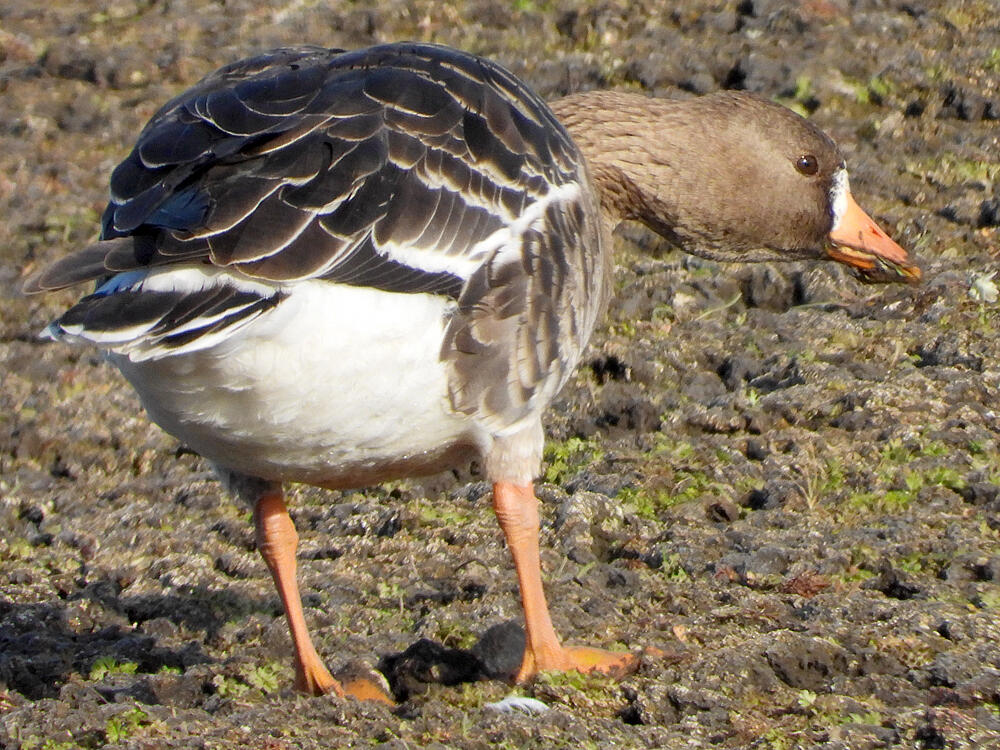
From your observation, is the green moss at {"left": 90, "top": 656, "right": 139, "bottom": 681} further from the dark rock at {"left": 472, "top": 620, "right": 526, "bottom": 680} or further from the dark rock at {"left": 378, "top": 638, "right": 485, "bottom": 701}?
the dark rock at {"left": 472, "top": 620, "right": 526, "bottom": 680}

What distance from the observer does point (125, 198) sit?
4617 millimetres

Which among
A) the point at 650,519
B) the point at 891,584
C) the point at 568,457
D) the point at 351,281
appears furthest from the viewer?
the point at 568,457

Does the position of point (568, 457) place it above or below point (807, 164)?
below

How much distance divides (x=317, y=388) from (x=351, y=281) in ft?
1.06

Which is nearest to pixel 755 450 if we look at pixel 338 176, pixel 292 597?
pixel 292 597

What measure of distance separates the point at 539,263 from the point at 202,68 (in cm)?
→ 540

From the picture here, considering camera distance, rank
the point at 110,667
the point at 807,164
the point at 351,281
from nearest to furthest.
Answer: the point at 351,281, the point at 110,667, the point at 807,164

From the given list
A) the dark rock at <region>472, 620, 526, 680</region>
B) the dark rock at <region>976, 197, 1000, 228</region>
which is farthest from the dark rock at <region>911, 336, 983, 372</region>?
the dark rock at <region>472, 620, 526, 680</region>

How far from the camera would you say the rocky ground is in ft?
15.0

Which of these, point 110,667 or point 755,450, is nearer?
point 110,667

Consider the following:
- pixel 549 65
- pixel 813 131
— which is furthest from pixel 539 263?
pixel 549 65

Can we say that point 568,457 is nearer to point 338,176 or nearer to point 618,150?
point 618,150

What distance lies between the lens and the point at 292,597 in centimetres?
509

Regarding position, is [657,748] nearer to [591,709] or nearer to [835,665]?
[591,709]
